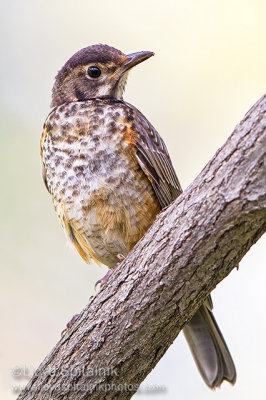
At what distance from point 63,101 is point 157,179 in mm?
1432

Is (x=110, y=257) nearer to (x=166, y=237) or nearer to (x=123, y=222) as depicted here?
(x=123, y=222)

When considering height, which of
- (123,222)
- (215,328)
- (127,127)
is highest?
(127,127)

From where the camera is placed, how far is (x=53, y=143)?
548 centimetres

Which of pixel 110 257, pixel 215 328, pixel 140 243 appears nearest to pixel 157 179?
pixel 110 257

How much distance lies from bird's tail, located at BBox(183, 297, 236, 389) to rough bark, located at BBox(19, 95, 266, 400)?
1.50 metres

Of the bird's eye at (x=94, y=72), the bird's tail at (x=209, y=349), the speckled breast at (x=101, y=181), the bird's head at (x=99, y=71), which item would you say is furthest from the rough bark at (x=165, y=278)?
the bird's eye at (x=94, y=72)

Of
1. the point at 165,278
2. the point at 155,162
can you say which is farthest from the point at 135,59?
the point at 165,278

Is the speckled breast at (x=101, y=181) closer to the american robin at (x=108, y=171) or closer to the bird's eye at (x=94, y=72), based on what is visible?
the american robin at (x=108, y=171)

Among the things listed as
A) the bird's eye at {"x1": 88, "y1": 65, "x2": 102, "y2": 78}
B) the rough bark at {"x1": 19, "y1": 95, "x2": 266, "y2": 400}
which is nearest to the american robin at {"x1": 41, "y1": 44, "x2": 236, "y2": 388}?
the bird's eye at {"x1": 88, "y1": 65, "x2": 102, "y2": 78}

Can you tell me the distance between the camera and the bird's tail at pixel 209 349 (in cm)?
544

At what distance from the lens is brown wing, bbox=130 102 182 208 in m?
5.16

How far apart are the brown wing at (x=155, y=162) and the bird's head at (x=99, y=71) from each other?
0.46m

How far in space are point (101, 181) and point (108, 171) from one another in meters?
0.11

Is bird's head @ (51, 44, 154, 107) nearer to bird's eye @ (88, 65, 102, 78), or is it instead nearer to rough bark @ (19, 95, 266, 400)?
bird's eye @ (88, 65, 102, 78)
